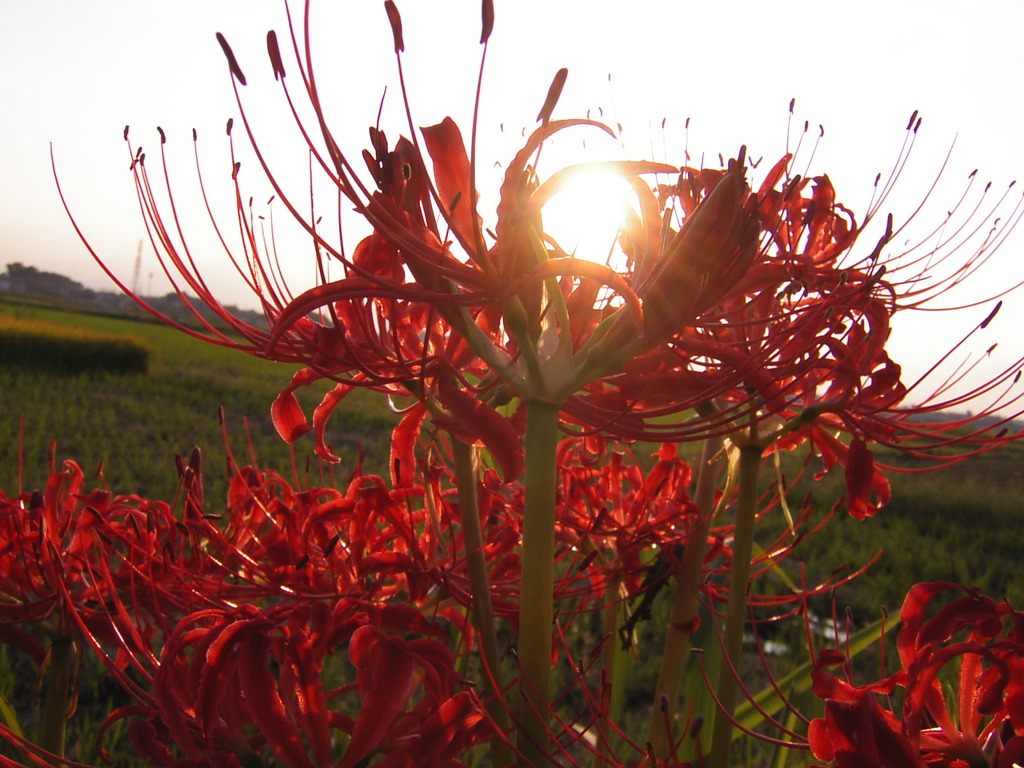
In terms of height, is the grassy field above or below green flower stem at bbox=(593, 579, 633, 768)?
below

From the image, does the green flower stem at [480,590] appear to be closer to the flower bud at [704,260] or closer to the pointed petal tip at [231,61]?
the flower bud at [704,260]

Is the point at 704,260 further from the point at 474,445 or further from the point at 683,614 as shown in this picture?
the point at 683,614

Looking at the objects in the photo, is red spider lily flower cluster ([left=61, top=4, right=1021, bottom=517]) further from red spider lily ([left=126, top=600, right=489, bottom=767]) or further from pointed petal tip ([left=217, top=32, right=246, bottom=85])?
red spider lily ([left=126, top=600, right=489, bottom=767])

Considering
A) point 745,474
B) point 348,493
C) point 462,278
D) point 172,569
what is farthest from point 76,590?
point 745,474

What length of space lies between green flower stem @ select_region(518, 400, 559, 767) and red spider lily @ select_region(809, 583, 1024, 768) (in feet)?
0.88

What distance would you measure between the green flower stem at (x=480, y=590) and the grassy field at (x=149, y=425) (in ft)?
6.46

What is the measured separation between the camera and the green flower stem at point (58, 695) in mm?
989

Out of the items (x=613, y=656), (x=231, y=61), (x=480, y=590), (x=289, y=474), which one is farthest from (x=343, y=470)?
(x=231, y=61)

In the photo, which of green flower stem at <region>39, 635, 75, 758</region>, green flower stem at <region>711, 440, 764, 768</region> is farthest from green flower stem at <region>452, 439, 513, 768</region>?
green flower stem at <region>39, 635, 75, 758</region>

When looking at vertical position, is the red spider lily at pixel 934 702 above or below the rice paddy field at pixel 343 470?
above

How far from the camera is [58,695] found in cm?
101

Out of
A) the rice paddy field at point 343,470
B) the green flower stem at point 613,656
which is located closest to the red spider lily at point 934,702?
the green flower stem at point 613,656

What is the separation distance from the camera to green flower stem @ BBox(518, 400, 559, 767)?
762 mm

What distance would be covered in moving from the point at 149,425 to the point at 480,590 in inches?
331
